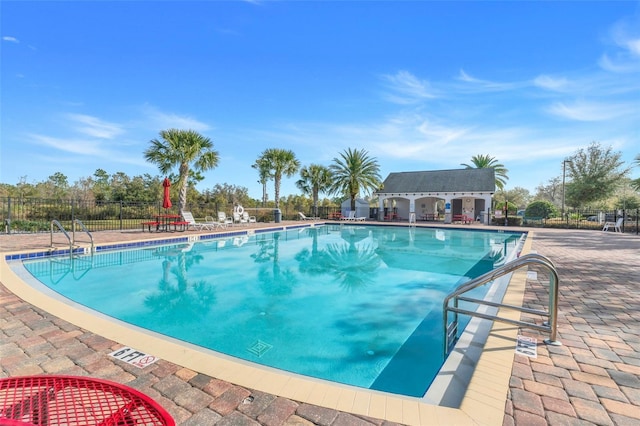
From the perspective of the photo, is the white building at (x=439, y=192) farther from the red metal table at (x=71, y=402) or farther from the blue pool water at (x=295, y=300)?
the red metal table at (x=71, y=402)

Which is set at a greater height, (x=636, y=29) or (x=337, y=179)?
(x=636, y=29)

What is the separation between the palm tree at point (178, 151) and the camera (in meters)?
15.8

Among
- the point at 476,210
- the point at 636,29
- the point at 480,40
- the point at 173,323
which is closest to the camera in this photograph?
the point at 173,323

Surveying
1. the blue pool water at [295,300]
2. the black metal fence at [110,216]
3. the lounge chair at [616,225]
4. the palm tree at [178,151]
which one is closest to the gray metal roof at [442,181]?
the black metal fence at [110,216]

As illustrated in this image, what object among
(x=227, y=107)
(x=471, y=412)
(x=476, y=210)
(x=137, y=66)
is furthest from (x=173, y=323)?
(x=476, y=210)

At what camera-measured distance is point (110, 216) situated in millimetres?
19500

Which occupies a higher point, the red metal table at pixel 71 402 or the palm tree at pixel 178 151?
A: the palm tree at pixel 178 151

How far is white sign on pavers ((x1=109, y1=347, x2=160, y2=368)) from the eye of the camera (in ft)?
8.11

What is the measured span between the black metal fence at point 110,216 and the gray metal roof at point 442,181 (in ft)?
11.6

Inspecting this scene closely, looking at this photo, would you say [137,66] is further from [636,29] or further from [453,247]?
[636,29]

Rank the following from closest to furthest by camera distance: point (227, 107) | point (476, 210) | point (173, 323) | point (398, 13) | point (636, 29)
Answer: point (173, 323) < point (636, 29) < point (398, 13) < point (227, 107) < point (476, 210)

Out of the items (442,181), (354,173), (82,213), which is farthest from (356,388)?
(442,181)

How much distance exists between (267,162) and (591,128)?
2592 cm

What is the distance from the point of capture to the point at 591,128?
926 inches
